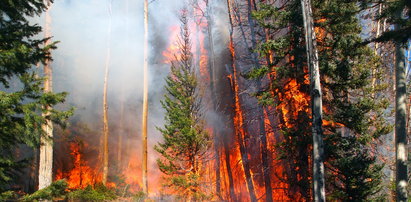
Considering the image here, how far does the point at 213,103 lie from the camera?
65.4ft

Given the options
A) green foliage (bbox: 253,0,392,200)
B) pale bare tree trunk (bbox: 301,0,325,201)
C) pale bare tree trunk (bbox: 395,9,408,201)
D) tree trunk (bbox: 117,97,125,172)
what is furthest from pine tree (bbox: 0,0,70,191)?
tree trunk (bbox: 117,97,125,172)

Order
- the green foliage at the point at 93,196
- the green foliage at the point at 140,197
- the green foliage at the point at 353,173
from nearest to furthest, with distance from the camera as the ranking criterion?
1. the green foliage at the point at 353,173
2. the green foliage at the point at 93,196
3. the green foliage at the point at 140,197

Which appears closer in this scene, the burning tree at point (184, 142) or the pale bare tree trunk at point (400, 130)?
the pale bare tree trunk at point (400, 130)

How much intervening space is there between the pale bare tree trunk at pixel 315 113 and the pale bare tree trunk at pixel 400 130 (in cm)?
269

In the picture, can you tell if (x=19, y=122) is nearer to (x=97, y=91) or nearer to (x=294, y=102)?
(x=294, y=102)

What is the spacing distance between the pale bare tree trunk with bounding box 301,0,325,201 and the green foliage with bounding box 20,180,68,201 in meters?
6.67

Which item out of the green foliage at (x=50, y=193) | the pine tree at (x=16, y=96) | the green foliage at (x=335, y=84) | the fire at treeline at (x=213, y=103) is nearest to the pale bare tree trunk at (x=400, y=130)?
the fire at treeline at (x=213, y=103)

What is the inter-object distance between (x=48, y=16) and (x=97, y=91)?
13.3m

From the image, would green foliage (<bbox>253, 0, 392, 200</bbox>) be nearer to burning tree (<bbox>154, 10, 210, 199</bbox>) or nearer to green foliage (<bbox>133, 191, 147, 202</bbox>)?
burning tree (<bbox>154, 10, 210, 199</bbox>)

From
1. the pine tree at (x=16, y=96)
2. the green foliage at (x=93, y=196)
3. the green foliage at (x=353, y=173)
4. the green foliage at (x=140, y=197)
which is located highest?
the pine tree at (x=16, y=96)

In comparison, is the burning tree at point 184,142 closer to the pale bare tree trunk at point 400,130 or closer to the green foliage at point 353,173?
the green foliage at point 353,173

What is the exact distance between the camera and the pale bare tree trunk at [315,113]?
285 inches

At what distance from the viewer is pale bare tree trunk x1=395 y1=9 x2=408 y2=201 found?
316 inches

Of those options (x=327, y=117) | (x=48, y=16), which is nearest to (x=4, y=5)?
(x=48, y=16)
